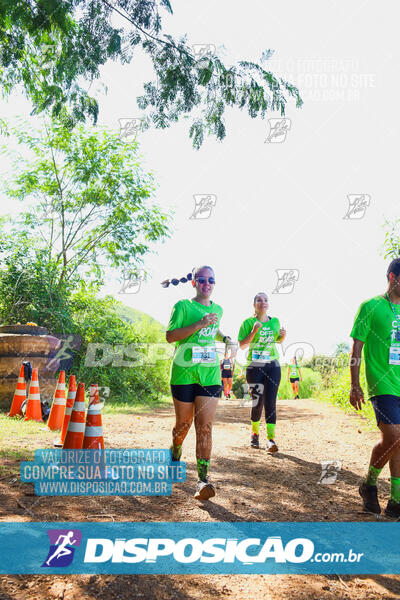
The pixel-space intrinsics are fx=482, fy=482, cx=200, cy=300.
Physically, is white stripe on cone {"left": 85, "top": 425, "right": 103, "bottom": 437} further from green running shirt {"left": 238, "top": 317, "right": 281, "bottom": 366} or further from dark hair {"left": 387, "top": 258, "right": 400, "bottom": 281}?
dark hair {"left": 387, "top": 258, "right": 400, "bottom": 281}

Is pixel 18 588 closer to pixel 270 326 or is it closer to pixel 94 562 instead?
pixel 94 562

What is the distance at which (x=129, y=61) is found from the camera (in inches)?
251

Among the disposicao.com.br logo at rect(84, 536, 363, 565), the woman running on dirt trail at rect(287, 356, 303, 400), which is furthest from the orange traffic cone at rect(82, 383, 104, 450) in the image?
the woman running on dirt trail at rect(287, 356, 303, 400)

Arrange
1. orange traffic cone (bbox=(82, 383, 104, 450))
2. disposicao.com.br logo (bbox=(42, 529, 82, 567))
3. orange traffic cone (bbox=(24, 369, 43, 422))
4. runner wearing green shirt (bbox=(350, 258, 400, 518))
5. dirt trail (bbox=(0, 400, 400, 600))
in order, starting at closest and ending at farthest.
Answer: dirt trail (bbox=(0, 400, 400, 600)) → disposicao.com.br logo (bbox=(42, 529, 82, 567)) → runner wearing green shirt (bbox=(350, 258, 400, 518)) → orange traffic cone (bbox=(82, 383, 104, 450)) → orange traffic cone (bbox=(24, 369, 43, 422))

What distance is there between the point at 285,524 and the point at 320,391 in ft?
46.6

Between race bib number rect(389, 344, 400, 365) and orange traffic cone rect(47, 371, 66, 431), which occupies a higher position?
race bib number rect(389, 344, 400, 365)

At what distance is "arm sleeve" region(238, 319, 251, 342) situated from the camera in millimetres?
6523

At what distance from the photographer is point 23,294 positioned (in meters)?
12.1

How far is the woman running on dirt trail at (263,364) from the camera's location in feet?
21.5

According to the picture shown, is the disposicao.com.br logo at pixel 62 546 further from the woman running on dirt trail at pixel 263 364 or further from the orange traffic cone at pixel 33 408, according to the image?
the orange traffic cone at pixel 33 408

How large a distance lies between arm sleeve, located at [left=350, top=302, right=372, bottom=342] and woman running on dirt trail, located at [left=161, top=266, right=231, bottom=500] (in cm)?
119

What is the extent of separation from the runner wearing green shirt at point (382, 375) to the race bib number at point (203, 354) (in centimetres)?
120

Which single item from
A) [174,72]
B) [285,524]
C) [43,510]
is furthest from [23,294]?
[285,524]

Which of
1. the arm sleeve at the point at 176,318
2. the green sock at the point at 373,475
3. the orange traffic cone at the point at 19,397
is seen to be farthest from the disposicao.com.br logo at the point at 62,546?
the orange traffic cone at the point at 19,397
